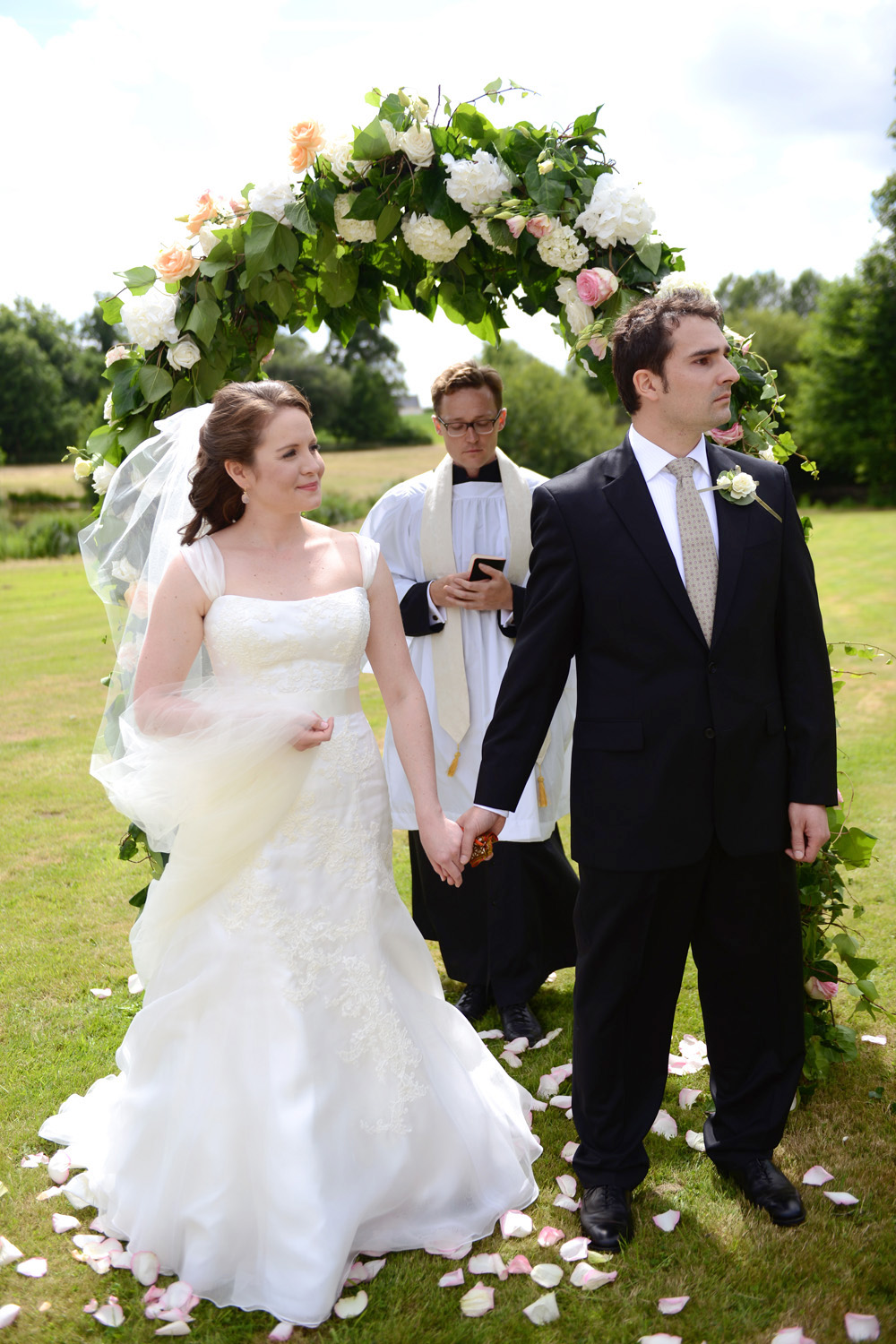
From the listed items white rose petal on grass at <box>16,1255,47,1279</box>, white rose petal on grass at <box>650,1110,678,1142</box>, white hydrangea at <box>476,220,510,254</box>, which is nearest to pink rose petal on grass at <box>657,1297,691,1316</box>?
white rose petal on grass at <box>650,1110,678,1142</box>

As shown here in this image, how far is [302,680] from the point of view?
333cm

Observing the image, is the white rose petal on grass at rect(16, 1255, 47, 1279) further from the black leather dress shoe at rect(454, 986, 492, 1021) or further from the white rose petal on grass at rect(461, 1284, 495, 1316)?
the black leather dress shoe at rect(454, 986, 492, 1021)

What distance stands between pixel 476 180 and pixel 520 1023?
3353 mm

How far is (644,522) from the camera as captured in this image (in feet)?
10.2

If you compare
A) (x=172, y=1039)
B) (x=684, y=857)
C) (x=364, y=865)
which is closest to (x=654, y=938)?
(x=684, y=857)

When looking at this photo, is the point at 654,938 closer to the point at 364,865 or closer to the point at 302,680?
the point at 364,865

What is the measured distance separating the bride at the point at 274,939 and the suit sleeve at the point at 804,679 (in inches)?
42.2

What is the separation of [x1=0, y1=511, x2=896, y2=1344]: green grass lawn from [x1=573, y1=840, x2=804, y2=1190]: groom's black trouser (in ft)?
0.40

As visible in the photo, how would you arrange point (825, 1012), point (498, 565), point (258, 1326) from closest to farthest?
point (258, 1326) < point (825, 1012) < point (498, 565)

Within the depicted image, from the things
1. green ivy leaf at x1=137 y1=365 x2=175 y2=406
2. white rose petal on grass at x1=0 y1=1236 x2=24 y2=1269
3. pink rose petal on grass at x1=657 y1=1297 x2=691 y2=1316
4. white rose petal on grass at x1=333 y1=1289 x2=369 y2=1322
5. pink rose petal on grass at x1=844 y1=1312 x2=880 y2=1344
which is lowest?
white rose petal on grass at x1=0 y1=1236 x2=24 y2=1269

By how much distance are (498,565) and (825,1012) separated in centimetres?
220

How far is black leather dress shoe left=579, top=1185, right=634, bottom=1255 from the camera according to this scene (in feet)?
10.5

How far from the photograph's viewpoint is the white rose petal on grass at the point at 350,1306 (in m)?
2.95

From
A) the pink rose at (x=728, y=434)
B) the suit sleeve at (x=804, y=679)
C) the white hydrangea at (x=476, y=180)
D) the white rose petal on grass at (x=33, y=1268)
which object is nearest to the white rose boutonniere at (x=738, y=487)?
the suit sleeve at (x=804, y=679)
